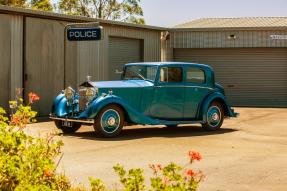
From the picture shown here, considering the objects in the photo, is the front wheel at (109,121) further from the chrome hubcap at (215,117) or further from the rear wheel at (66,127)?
the chrome hubcap at (215,117)

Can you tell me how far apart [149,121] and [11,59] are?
19.9 feet

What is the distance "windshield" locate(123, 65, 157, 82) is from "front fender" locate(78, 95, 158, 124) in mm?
1007

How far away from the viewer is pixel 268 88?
23.9 m

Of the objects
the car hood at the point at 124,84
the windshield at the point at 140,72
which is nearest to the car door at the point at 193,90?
the windshield at the point at 140,72

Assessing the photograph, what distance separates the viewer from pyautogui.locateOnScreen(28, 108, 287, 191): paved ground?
7172 millimetres

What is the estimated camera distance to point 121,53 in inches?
840

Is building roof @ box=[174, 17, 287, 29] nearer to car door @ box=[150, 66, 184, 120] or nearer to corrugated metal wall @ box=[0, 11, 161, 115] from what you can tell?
corrugated metal wall @ box=[0, 11, 161, 115]

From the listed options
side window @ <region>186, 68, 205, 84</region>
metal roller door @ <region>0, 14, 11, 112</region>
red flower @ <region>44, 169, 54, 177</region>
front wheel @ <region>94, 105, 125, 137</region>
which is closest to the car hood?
front wheel @ <region>94, 105, 125, 137</region>

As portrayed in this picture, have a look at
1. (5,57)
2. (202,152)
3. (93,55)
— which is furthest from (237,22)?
(202,152)

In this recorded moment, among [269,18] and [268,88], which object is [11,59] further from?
[269,18]

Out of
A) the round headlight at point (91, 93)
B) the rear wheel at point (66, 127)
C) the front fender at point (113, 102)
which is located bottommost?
the rear wheel at point (66, 127)

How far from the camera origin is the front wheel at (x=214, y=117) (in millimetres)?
13086

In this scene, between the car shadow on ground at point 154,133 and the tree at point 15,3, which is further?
the tree at point 15,3

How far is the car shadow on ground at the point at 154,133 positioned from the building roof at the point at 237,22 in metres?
11.4
